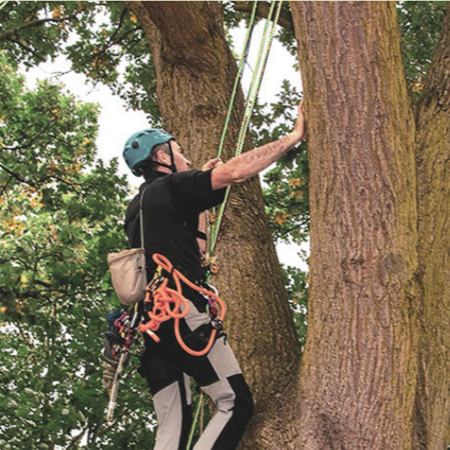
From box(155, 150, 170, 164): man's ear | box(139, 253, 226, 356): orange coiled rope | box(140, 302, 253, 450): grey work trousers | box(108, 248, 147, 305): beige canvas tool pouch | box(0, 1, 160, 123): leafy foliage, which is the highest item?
box(0, 1, 160, 123): leafy foliage

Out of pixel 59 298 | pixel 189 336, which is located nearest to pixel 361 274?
pixel 189 336

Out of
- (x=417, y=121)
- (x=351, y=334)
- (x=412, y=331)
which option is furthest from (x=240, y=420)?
(x=417, y=121)

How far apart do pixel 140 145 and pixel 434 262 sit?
1461 mm

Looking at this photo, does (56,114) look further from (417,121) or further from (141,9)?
(417,121)

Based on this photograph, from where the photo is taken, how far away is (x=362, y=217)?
2.74 metres

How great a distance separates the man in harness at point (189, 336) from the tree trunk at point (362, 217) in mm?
299

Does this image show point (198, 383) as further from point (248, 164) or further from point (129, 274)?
point (248, 164)

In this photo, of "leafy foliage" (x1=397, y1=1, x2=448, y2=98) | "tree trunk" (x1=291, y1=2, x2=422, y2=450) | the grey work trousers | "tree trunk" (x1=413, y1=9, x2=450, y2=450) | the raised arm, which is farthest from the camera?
"leafy foliage" (x1=397, y1=1, x2=448, y2=98)

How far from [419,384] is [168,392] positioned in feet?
3.58

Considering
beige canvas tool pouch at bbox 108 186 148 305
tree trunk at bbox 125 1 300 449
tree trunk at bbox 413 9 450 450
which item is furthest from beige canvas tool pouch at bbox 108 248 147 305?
tree trunk at bbox 413 9 450 450

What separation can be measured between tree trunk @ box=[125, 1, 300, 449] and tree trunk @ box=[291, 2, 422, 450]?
43 centimetres

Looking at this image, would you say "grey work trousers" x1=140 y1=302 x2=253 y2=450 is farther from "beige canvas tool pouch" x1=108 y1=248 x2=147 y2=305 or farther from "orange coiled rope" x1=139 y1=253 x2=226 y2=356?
"beige canvas tool pouch" x1=108 y1=248 x2=147 y2=305

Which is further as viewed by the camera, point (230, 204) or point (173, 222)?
point (230, 204)

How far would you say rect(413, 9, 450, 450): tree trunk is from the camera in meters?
3.22
